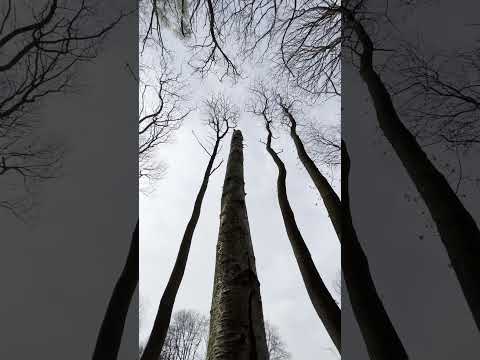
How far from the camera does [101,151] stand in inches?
126

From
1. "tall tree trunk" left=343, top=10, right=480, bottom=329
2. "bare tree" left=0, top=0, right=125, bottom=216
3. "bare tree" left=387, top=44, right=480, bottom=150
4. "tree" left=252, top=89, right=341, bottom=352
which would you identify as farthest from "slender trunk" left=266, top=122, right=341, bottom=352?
"bare tree" left=0, top=0, right=125, bottom=216

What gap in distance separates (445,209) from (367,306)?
892 millimetres

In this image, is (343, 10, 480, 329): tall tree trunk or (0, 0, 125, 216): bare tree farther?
(0, 0, 125, 216): bare tree

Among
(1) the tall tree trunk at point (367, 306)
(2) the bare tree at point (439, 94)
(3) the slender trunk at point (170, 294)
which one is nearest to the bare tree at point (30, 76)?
(3) the slender trunk at point (170, 294)

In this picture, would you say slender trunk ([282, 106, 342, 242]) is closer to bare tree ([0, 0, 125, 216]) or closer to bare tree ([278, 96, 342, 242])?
bare tree ([278, 96, 342, 242])

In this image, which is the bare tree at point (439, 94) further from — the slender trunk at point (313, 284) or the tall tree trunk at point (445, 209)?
the slender trunk at point (313, 284)

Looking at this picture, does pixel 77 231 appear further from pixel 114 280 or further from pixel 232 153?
pixel 232 153

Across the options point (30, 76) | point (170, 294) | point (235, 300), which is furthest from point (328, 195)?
point (30, 76)

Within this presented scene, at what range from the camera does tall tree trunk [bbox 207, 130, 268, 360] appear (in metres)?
1.49

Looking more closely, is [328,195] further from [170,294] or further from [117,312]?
[117,312]

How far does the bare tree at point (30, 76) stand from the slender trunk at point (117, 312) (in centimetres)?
113

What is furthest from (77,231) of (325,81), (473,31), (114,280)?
(473,31)

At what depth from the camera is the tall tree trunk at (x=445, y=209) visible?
1.69 m

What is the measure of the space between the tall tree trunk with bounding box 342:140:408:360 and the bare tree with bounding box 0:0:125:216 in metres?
3.00
